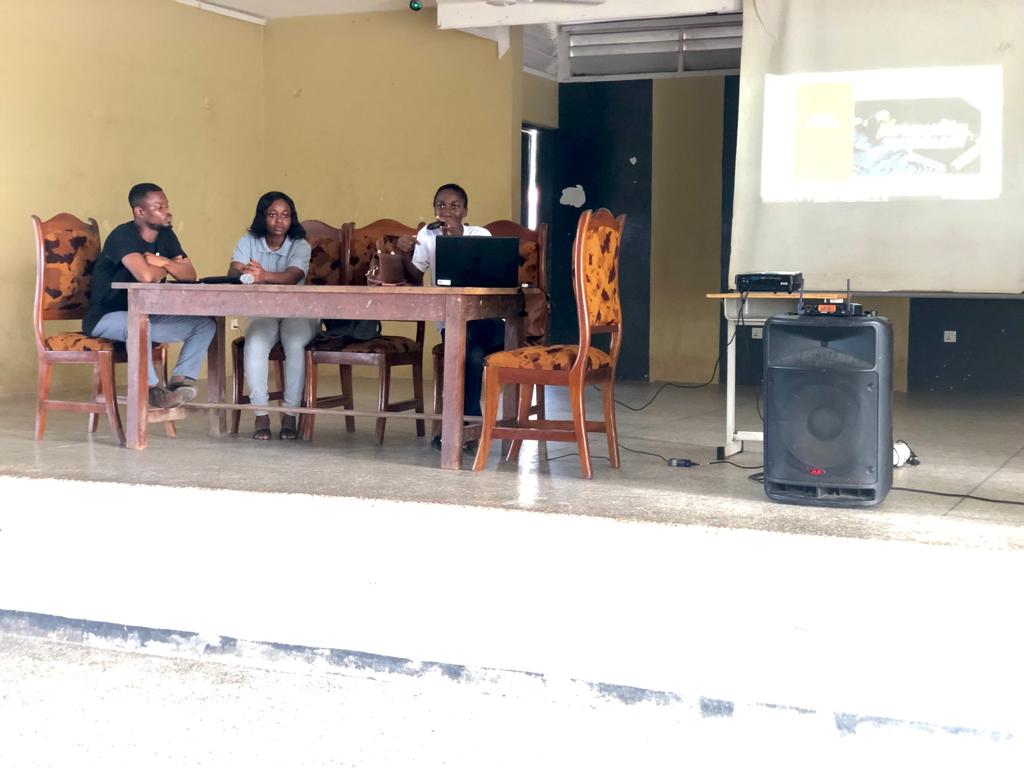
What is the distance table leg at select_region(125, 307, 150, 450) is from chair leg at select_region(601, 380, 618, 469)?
1.75m

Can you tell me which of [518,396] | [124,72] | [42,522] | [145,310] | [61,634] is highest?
[124,72]

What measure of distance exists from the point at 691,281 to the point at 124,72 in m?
4.47

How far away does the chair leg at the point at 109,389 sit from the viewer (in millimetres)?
4645

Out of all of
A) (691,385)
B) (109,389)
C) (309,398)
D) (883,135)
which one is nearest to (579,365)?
(309,398)

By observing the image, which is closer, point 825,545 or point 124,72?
point 825,545

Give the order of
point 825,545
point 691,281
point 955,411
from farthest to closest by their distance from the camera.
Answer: point 691,281 → point 955,411 → point 825,545

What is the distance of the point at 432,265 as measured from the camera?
4797 millimetres

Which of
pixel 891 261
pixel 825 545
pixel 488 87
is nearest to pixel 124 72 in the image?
pixel 488 87

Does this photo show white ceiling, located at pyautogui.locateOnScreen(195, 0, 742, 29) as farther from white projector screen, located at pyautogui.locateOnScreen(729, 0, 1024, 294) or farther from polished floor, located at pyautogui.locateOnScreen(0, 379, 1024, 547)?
polished floor, located at pyautogui.locateOnScreen(0, 379, 1024, 547)

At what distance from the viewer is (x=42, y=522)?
386 cm

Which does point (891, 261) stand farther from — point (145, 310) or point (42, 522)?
point (42, 522)

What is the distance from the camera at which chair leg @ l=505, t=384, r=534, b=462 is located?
439 centimetres

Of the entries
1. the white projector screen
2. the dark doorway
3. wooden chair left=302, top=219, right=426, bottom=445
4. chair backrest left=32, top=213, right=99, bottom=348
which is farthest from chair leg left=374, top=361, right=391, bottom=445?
the dark doorway

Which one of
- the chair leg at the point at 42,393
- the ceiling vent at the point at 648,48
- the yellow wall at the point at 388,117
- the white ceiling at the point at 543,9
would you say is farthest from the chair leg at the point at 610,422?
the ceiling vent at the point at 648,48
